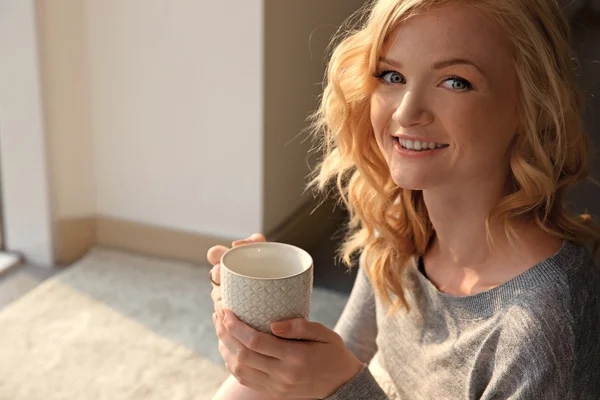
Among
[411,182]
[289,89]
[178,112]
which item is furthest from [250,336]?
[289,89]

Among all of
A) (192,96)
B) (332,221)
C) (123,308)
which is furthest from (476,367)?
(332,221)

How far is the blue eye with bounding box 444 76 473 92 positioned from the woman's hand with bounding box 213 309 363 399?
343 mm

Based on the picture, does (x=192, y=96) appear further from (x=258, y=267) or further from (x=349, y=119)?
(x=258, y=267)

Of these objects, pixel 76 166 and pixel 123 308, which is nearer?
pixel 123 308

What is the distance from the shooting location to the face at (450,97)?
864 millimetres

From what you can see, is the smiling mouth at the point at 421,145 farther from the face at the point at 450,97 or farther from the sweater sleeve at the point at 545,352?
the sweater sleeve at the point at 545,352

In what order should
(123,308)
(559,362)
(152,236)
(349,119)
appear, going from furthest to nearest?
(152,236)
(123,308)
(349,119)
(559,362)

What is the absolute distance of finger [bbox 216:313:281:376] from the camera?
0.85 metres

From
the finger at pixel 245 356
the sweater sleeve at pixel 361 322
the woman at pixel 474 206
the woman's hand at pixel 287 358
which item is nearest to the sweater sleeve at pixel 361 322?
the sweater sleeve at pixel 361 322

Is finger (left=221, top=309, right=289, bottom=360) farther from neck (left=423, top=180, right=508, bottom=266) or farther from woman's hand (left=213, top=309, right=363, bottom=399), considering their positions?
neck (left=423, top=180, right=508, bottom=266)

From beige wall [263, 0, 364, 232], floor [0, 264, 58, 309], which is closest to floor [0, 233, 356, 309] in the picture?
floor [0, 264, 58, 309]

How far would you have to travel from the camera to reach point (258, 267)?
86 cm

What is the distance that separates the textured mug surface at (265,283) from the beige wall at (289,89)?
0.99 m

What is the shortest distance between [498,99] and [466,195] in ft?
0.49
